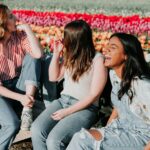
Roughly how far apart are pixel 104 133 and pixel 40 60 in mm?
1319

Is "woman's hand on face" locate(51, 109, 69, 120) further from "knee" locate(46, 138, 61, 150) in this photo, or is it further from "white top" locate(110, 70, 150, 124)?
"white top" locate(110, 70, 150, 124)

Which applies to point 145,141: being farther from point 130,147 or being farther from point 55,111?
point 55,111

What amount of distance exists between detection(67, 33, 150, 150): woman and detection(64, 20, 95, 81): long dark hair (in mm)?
386

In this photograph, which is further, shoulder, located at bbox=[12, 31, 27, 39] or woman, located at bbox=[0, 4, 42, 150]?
shoulder, located at bbox=[12, 31, 27, 39]

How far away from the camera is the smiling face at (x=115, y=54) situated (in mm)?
3916

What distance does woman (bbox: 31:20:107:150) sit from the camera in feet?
13.6

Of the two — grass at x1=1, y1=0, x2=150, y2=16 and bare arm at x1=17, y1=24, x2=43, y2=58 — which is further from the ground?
bare arm at x1=17, y1=24, x2=43, y2=58

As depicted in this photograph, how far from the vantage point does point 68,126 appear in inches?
161

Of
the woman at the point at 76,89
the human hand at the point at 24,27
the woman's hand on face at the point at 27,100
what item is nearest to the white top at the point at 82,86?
the woman at the point at 76,89

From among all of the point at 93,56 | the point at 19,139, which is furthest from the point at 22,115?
the point at 93,56

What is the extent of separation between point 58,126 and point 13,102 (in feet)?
2.98

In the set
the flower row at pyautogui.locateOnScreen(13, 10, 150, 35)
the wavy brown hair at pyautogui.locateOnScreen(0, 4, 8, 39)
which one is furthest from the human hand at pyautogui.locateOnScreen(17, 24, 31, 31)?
the flower row at pyautogui.locateOnScreen(13, 10, 150, 35)

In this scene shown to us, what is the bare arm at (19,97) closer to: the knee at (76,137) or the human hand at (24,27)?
the human hand at (24,27)

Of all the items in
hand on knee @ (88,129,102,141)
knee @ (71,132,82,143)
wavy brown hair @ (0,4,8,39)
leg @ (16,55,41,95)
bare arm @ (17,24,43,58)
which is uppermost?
wavy brown hair @ (0,4,8,39)
